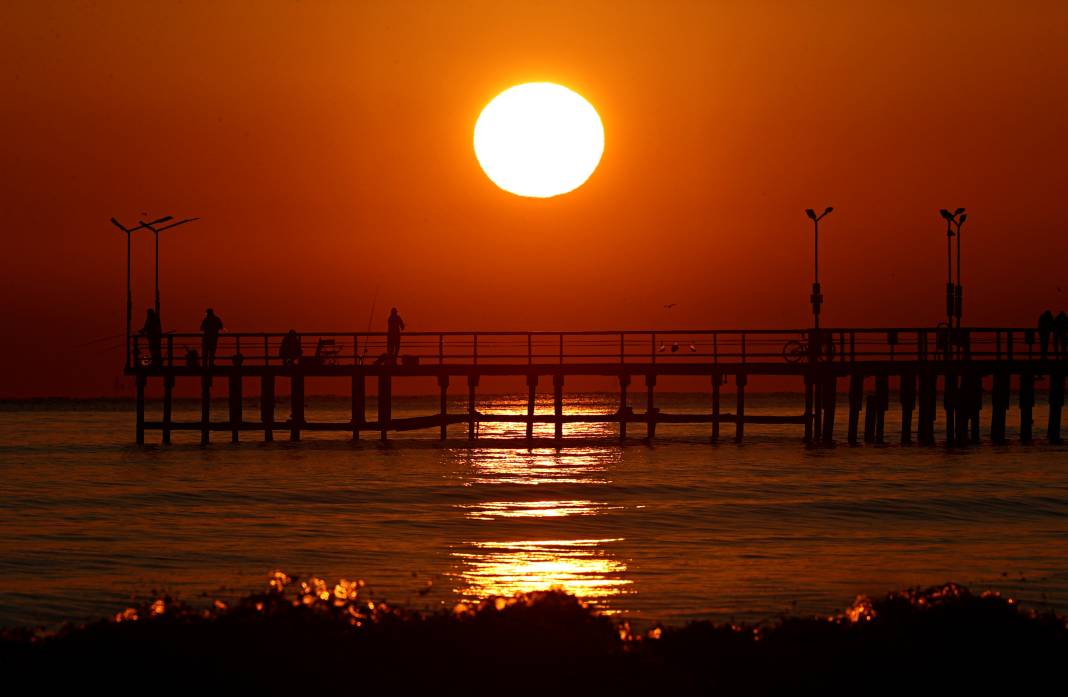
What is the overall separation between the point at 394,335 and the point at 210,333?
610 cm

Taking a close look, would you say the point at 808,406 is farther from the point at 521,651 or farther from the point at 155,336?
the point at 521,651

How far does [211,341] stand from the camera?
51.2m

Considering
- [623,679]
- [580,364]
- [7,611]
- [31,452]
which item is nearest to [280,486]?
[580,364]

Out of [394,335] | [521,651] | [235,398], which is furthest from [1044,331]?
[521,651]

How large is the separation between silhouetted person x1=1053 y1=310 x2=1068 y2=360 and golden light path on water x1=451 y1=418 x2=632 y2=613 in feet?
54.7

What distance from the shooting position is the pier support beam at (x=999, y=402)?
52375mm

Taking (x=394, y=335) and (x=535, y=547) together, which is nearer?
(x=535, y=547)

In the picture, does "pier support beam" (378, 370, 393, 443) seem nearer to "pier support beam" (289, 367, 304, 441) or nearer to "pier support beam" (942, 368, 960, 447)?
"pier support beam" (289, 367, 304, 441)

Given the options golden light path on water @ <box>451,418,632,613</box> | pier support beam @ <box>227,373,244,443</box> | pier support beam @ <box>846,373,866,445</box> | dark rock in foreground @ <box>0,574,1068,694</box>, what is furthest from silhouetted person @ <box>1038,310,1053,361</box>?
dark rock in foreground @ <box>0,574,1068,694</box>

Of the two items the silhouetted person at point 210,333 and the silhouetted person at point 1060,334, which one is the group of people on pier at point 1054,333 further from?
the silhouetted person at point 210,333

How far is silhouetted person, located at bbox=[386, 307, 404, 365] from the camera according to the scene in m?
50.3

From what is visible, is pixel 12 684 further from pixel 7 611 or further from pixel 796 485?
pixel 796 485

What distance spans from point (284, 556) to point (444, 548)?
2.80 meters

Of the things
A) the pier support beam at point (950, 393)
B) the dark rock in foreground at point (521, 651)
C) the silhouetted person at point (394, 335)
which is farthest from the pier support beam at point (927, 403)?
the dark rock in foreground at point (521, 651)
